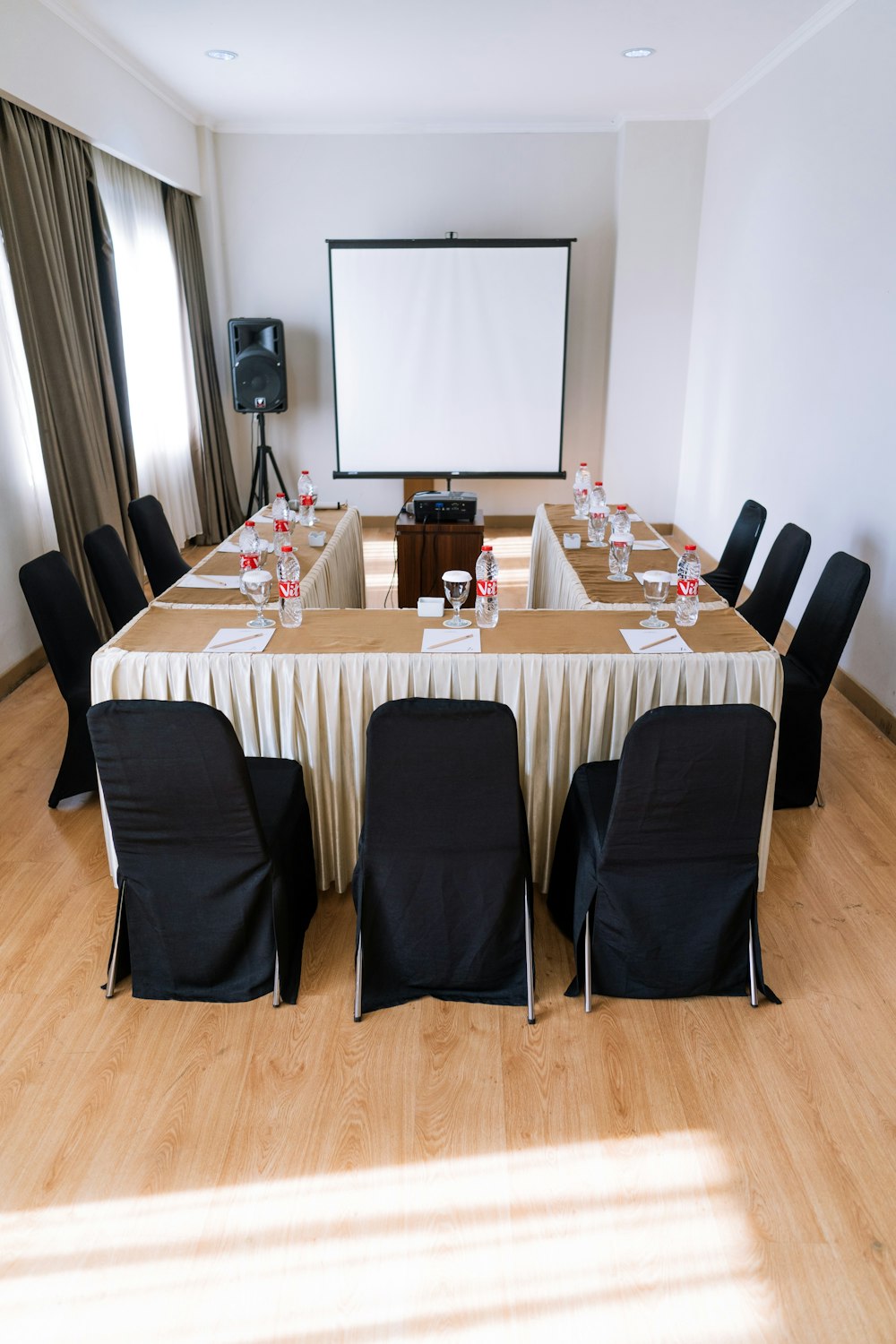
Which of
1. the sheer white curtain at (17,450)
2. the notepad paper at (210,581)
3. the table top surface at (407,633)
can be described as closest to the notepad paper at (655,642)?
the table top surface at (407,633)

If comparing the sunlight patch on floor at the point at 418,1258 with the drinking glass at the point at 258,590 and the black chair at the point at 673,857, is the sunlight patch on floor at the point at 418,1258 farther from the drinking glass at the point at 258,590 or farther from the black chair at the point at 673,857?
the drinking glass at the point at 258,590

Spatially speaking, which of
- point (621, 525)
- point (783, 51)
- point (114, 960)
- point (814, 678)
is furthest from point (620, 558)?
point (783, 51)

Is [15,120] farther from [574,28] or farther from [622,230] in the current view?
[622,230]

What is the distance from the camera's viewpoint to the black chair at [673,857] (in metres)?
1.95

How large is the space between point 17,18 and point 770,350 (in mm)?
4155

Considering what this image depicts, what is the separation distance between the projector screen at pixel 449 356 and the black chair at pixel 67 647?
3.68 meters

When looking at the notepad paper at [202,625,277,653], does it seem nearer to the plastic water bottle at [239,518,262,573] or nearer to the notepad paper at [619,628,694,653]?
the plastic water bottle at [239,518,262,573]

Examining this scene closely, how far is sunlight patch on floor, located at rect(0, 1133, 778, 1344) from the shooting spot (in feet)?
5.17

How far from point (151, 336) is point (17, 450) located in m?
2.11

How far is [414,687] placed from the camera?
258 centimetres

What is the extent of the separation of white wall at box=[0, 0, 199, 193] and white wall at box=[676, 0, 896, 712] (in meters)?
3.75

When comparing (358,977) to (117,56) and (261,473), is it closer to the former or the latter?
(117,56)

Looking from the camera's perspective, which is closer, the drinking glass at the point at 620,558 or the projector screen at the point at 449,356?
the drinking glass at the point at 620,558

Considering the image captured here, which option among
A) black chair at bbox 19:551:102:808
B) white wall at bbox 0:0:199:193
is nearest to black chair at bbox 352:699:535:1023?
black chair at bbox 19:551:102:808
